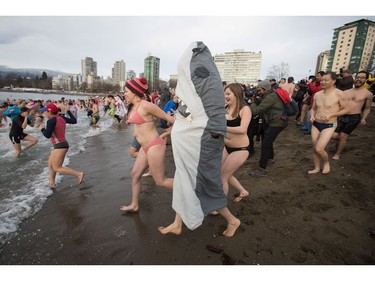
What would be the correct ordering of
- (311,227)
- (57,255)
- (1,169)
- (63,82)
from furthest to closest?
(63,82) → (1,169) → (311,227) → (57,255)

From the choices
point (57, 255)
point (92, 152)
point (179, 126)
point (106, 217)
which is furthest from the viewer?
point (92, 152)

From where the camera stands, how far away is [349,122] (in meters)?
4.75

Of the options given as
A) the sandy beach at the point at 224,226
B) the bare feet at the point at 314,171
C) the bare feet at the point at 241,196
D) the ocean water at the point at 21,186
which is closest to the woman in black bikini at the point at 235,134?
the bare feet at the point at 241,196

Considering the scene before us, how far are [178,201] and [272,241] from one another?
50.1 inches

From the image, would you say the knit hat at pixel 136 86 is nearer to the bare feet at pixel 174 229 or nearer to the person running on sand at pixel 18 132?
the bare feet at pixel 174 229

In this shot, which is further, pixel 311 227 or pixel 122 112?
pixel 122 112

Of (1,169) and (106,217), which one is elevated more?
(106,217)

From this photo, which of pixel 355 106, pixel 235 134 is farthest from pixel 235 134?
pixel 355 106

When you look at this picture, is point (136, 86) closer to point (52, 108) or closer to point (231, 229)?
point (52, 108)

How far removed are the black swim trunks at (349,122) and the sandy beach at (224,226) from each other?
0.81m

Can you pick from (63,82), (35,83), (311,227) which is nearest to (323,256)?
(311,227)

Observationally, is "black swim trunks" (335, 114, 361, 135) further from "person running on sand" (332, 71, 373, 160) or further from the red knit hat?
the red knit hat

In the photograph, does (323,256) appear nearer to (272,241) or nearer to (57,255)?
(272,241)

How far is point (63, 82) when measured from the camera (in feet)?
649
